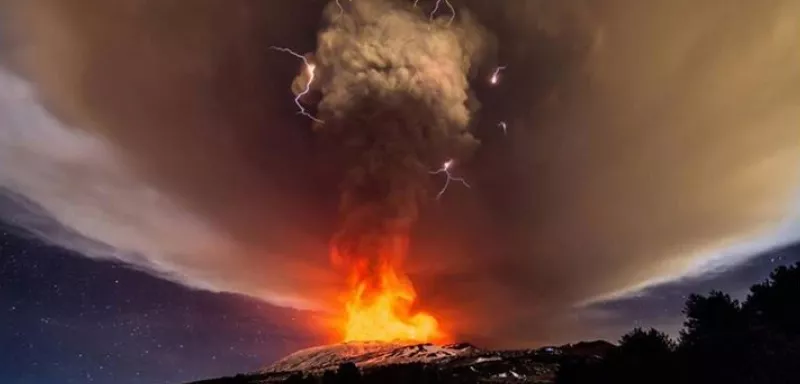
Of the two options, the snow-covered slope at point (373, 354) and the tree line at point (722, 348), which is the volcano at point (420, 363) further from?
the tree line at point (722, 348)

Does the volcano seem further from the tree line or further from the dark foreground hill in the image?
the tree line

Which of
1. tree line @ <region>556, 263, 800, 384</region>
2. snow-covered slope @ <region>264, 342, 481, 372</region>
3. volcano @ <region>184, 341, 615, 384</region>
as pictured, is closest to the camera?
tree line @ <region>556, 263, 800, 384</region>

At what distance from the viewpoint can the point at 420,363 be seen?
303 feet

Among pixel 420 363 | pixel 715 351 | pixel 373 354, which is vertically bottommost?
pixel 715 351

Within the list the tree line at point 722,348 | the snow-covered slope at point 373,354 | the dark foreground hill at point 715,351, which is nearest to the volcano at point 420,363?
the snow-covered slope at point 373,354

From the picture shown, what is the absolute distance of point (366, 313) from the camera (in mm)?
149375

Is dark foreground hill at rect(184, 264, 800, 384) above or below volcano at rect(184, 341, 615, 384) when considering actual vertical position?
below

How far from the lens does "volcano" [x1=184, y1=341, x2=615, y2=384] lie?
240ft

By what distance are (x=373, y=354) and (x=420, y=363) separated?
3609 cm

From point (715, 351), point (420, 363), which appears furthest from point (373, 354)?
point (715, 351)

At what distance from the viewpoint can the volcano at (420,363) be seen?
73.2 metres

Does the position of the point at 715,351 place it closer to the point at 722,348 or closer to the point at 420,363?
the point at 722,348

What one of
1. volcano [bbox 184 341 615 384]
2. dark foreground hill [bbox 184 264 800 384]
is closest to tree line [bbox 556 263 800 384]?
dark foreground hill [bbox 184 264 800 384]

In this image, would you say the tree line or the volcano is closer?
the tree line
